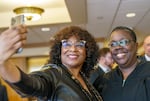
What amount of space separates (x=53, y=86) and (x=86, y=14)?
3513mm

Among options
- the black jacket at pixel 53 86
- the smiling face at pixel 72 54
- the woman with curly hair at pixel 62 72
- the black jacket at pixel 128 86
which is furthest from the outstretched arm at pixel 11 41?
the black jacket at pixel 128 86

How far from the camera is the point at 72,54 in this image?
62.2 inches

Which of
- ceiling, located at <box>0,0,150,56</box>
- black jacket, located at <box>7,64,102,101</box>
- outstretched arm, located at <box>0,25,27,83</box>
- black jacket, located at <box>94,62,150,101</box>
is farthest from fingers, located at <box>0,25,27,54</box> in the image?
ceiling, located at <box>0,0,150,56</box>

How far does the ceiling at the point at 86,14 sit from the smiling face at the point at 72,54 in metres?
2.40

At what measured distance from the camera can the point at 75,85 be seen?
146cm

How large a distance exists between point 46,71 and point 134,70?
0.75 meters

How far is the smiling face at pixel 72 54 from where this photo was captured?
62.2 inches

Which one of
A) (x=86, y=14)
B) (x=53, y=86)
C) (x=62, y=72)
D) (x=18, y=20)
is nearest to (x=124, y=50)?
(x=62, y=72)

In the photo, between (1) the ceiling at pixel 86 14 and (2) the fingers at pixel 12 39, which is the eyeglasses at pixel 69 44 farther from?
(1) the ceiling at pixel 86 14

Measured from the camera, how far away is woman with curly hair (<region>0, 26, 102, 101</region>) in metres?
1.02

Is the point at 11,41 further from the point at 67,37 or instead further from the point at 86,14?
the point at 86,14

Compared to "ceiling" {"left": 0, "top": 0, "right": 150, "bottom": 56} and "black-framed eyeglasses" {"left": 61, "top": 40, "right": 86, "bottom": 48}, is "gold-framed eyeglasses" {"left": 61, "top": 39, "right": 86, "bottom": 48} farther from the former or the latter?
"ceiling" {"left": 0, "top": 0, "right": 150, "bottom": 56}

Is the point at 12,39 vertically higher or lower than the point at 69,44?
higher

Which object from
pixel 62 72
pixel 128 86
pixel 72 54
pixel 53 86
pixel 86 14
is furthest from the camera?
pixel 86 14
